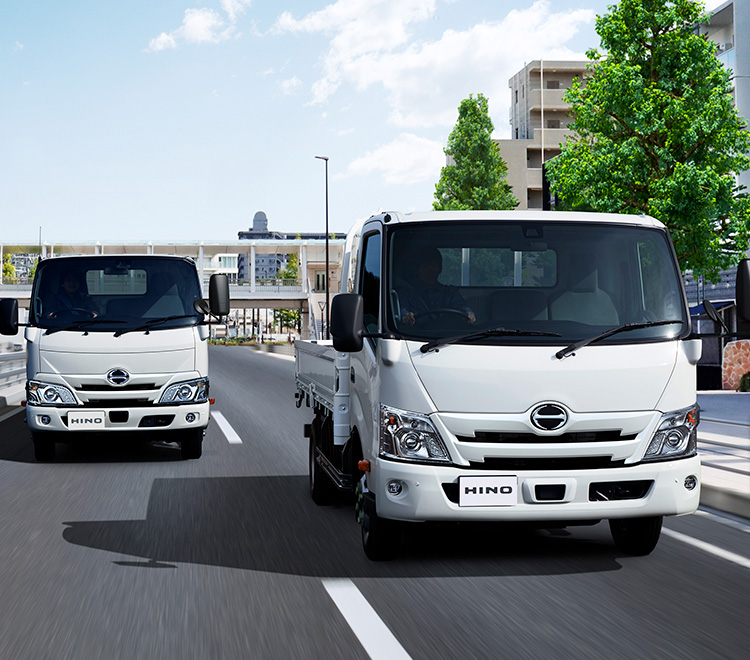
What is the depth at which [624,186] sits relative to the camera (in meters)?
18.8

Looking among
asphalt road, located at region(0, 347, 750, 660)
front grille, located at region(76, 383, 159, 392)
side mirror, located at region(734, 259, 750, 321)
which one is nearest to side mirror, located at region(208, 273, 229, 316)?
front grille, located at region(76, 383, 159, 392)

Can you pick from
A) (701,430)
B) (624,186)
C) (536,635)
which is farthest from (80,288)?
(624,186)

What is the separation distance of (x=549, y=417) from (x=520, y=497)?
18.0 inches

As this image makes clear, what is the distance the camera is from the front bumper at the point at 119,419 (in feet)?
32.7

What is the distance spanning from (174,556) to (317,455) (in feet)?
6.76

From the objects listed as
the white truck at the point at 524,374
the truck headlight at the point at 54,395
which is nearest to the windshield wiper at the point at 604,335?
the white truck at the point at 524,374

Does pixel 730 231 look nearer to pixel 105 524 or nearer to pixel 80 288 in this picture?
pixel 80 288

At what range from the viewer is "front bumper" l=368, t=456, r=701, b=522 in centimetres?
531

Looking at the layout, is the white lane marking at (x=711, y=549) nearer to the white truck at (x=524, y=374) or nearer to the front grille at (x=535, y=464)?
the white truck at (x=524, y=374)

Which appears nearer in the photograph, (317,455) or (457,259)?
(457,259)

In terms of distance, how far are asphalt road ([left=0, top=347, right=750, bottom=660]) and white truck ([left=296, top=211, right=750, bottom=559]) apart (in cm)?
40

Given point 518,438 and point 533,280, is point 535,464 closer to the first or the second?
point 518,438

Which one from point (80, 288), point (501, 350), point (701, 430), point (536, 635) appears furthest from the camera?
point (701, 430)

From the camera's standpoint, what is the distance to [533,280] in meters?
6.10
